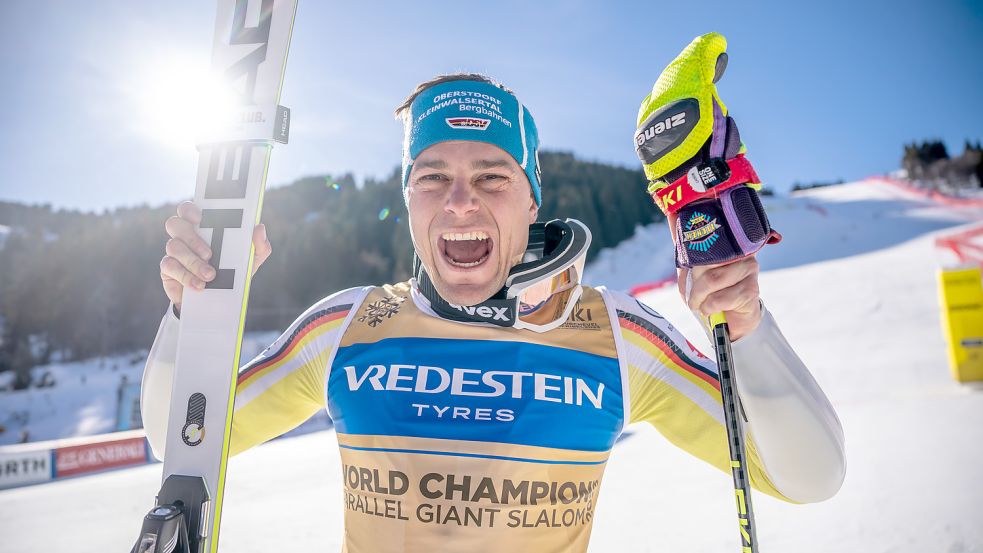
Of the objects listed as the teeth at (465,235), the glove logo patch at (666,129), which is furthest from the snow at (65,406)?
the glove logo patch at (666,129)

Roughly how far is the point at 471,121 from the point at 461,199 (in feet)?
1.27

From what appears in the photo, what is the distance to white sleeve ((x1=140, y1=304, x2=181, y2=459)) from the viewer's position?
2021mm

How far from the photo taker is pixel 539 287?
209cm

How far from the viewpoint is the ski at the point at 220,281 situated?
1.87 meters

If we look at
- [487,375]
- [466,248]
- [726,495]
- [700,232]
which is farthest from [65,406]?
[700,232]

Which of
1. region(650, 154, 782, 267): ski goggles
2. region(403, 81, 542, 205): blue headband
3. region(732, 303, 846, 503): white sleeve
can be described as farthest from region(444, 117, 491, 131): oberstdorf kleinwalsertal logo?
region(732, 303, 846, 503): white sleeve

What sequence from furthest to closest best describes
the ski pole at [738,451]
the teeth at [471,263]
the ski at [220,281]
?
1. the teeth at [471,263]
2. the ski at [220,281]
3. the ski pole at [738,451]

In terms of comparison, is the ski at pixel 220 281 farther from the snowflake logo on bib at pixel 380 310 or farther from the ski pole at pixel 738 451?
the ski pole at pixel 738 451

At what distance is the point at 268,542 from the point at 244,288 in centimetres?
271

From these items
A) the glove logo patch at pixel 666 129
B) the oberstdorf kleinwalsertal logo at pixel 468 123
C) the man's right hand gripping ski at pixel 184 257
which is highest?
the oberstdorf kleinwalsertal logo at pixel 468 123

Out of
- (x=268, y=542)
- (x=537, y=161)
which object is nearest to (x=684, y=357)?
(x=537, y=161)

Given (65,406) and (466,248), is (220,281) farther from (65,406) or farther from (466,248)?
(65,406)

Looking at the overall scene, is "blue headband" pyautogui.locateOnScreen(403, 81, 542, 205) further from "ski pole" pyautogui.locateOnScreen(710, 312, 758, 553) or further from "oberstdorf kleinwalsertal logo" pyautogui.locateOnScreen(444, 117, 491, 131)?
"ski pole" pyautogui.locateOnScreen(710, 312, 758, 553)

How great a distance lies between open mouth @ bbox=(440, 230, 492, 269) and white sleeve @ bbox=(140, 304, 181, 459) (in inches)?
43.2
